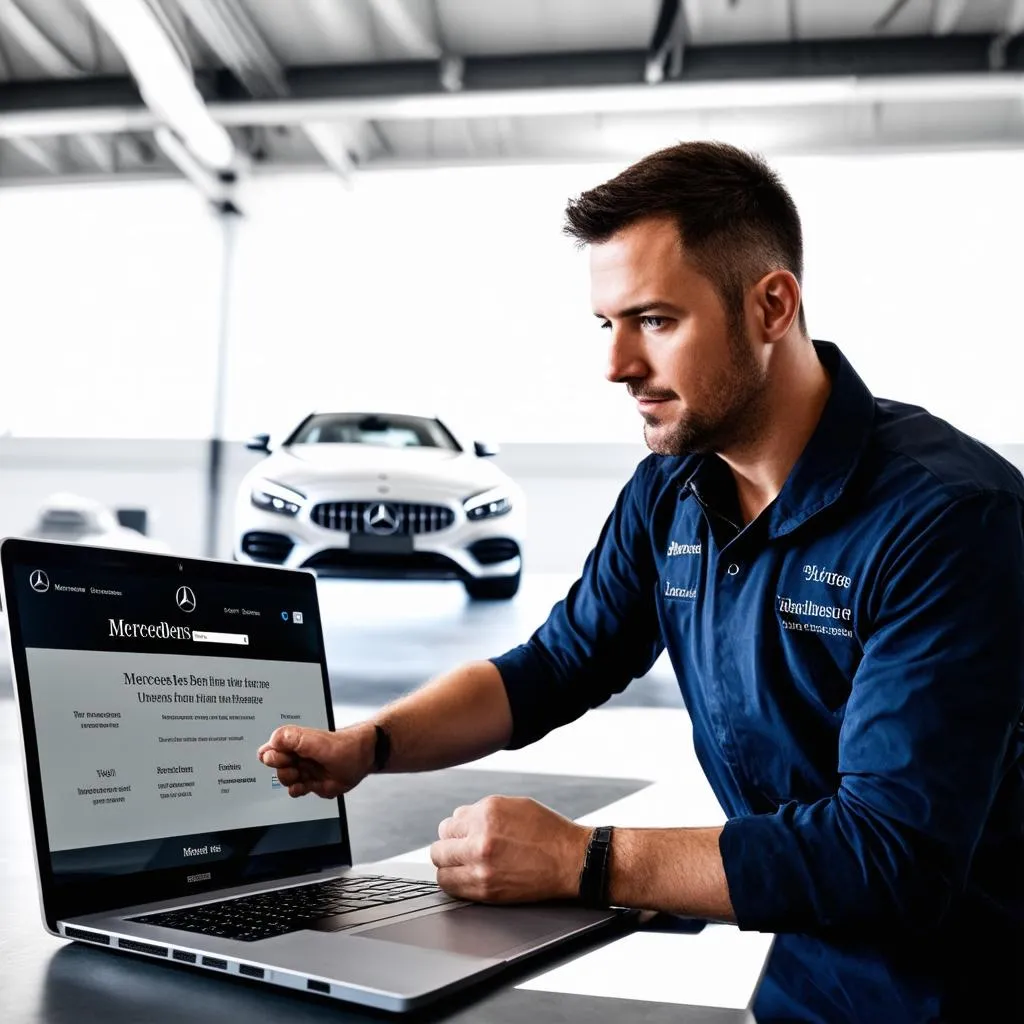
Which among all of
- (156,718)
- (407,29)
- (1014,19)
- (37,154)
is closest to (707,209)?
(156,718)

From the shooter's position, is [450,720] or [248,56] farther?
[248,56]

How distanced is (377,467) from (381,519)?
29cm

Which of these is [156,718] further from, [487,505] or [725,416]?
[487,505]

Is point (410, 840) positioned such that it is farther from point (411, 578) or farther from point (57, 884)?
point (411, 578)

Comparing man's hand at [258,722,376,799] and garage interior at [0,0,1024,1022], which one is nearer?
man's hand at [258,722,376,799]

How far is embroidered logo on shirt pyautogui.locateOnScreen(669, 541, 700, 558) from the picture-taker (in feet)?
3.79

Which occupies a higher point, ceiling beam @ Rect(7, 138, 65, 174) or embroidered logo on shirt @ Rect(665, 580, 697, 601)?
ceiling beam @ Rect(7, 138, 65, 174)

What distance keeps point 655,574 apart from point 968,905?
454 mm

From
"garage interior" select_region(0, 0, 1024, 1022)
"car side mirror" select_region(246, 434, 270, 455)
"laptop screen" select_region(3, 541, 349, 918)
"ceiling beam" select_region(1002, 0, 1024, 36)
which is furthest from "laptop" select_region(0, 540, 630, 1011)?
"ceiling beam" select_region(1002, 0, 1024, 36)

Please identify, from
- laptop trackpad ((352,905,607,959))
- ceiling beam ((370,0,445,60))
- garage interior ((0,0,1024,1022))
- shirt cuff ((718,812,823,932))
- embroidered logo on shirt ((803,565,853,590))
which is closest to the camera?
laptop trackpad ((352,905,607,959))

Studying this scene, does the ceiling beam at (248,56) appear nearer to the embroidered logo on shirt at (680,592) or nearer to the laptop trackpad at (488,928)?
the embroidered logo on shirt at (680,592)

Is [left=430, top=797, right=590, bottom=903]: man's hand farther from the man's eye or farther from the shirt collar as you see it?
the man's eye

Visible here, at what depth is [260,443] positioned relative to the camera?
552 cm

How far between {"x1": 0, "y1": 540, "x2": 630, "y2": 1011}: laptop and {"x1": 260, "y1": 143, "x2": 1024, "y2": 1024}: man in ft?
0.16
